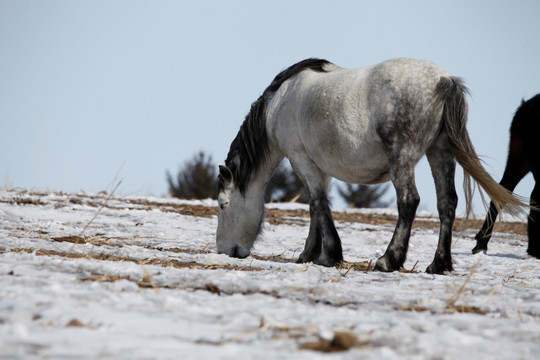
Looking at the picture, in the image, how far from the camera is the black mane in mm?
6023

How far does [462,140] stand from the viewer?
4727 millimetres

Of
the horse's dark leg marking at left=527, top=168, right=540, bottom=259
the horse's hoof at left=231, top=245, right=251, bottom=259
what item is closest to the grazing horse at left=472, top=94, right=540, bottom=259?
the horse's dark leg marking at left=527, top=168, right=540, bottom=259

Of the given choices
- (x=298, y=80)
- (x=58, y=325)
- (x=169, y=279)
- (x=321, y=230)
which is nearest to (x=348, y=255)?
(x=321, y=230)

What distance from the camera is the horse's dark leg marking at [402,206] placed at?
455 cm

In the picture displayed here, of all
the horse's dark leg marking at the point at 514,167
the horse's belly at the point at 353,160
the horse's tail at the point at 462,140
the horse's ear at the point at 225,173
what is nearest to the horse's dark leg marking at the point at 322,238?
the horse's belly at the point at 353,160

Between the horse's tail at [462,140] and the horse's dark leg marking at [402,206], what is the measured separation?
0.44 meters

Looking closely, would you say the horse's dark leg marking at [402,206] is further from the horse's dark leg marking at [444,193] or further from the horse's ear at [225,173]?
the horse's ear at [225,173]

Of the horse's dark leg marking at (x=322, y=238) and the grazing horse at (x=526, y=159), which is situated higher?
the grazing horse at (x=526, y=159)

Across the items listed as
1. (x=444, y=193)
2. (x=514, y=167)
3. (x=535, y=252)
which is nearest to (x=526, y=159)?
(x=514, y=167)

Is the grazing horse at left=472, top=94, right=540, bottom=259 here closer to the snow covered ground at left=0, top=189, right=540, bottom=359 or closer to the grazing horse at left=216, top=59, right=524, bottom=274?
the grazing horse at left=216, top=59, right=524, bottom=274

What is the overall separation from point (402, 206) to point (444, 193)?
1.57 ft

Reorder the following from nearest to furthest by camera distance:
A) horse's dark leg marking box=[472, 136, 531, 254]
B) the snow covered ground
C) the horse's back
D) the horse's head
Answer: the snow covered ground → the horse's back → the horse's head → horse's dark leg marking box=[472, 136, 531, 254]

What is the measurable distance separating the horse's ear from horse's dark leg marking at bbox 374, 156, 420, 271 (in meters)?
2.04

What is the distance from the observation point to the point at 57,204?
9133 millimetres
